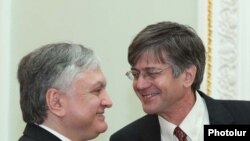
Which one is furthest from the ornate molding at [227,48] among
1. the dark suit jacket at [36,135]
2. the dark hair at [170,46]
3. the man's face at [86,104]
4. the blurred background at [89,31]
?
the dark suit jacket at [36,135]

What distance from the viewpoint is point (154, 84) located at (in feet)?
9.52

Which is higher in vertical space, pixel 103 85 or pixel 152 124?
pixel 103 85

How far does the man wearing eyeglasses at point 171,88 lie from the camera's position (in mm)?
2910

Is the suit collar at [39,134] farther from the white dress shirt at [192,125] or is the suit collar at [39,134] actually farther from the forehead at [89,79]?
the white dress shirt at [192,125]

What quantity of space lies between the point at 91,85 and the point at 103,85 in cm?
8

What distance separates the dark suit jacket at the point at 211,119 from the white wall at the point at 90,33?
492mm

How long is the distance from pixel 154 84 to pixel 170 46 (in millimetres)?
225

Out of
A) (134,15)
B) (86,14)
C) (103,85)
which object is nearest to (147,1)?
(134,15)

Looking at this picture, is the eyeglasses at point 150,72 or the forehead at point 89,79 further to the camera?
the eyeglasses at point 150,72

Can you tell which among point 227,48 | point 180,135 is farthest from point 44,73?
point 227,48

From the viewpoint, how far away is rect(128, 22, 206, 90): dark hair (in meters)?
2.92

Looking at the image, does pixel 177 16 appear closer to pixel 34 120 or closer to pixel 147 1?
pixel 147 1

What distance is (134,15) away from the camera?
3568 mm

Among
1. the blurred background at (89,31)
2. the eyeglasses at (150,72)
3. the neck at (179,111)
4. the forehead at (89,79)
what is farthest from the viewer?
the blurred background at (89,31)
